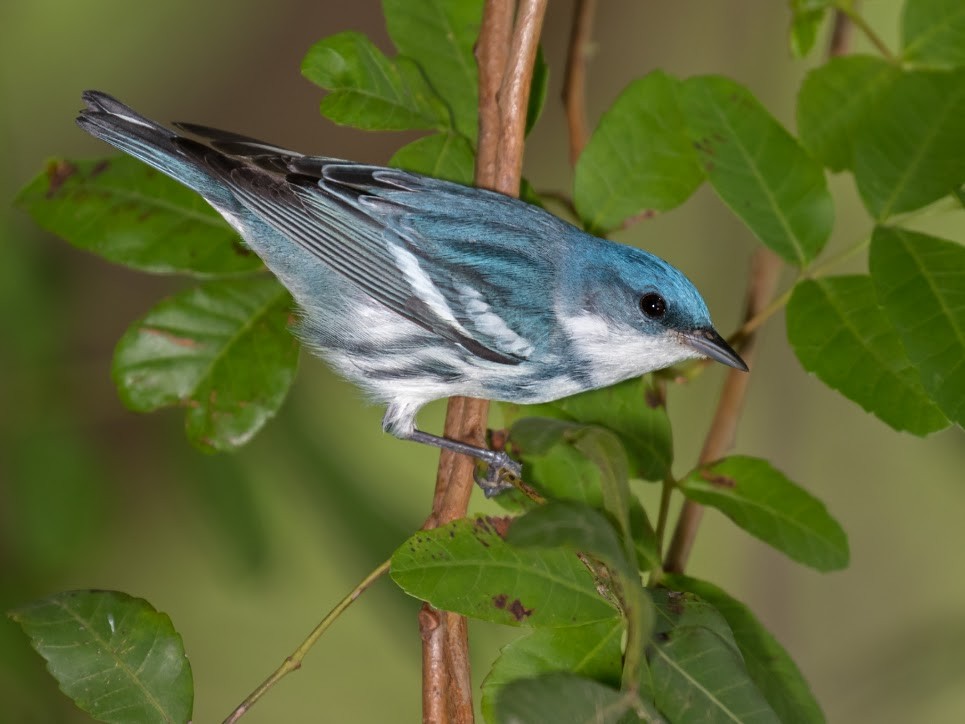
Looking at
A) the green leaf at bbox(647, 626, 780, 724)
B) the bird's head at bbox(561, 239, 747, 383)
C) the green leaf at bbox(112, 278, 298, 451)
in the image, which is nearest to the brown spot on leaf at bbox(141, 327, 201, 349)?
the green leaf at bbox(112, 278, 298, 451)

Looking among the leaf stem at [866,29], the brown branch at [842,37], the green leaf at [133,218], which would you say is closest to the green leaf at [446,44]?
the green leaf at [133,218]

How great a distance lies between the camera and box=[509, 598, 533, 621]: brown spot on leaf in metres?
1.21

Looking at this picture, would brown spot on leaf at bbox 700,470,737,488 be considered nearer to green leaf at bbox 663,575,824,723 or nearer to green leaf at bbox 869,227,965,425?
green leaf at bbox 663,575,824,723

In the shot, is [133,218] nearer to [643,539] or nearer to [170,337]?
[170,337]

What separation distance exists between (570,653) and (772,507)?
480 millimetres

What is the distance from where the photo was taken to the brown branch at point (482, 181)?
1292mm

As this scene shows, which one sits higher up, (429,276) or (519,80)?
(519,80)

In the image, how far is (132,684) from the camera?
1198 mm

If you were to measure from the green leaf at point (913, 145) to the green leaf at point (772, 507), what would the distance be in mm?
444

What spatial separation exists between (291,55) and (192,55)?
310mm

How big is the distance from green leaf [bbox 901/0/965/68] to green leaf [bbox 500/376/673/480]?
0.76 metres

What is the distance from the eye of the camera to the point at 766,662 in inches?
53.9

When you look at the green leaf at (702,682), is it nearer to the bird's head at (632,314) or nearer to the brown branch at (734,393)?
the brown branch at (734,393)

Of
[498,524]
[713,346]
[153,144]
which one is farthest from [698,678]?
[153,144]
